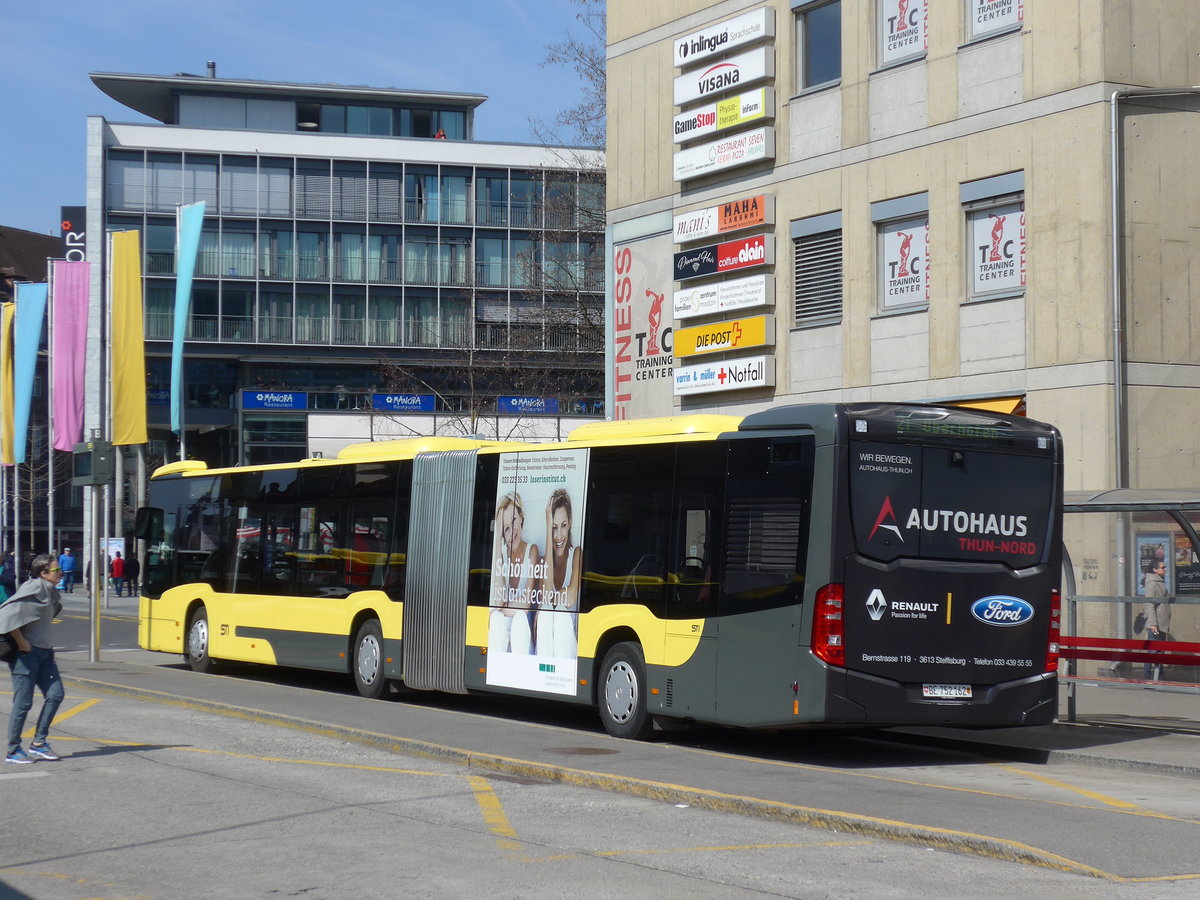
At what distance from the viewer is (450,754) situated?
12602mm

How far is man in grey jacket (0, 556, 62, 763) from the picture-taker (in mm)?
12367

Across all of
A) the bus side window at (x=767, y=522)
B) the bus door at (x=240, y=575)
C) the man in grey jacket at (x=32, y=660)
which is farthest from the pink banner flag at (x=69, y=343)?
the bus side window at (x=767, y=522)

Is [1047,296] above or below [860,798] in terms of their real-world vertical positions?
above

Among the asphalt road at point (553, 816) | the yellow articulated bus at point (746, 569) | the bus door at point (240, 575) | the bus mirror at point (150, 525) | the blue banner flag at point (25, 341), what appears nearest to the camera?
the asphalt road at point (553, 816)

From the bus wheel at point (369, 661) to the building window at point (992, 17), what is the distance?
1160 centimetres

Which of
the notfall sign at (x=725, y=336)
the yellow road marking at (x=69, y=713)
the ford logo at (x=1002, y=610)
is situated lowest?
the yellow road marking at (x=69, y=713)

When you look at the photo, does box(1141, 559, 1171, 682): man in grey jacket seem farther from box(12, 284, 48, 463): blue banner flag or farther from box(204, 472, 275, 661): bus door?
box(12, 284, 48, 463): blue banner flag

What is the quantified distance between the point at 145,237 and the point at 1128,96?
2181 inches

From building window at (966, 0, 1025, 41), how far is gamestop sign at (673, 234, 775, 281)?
5037 mm

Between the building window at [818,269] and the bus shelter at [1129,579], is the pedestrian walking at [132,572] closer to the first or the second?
the building window at [818,269]

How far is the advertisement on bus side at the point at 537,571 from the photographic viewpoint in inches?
617

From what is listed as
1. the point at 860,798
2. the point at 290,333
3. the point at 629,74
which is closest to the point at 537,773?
the point at 860,798

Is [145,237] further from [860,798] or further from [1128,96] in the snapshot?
[860,798]

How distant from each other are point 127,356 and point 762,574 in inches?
1059
